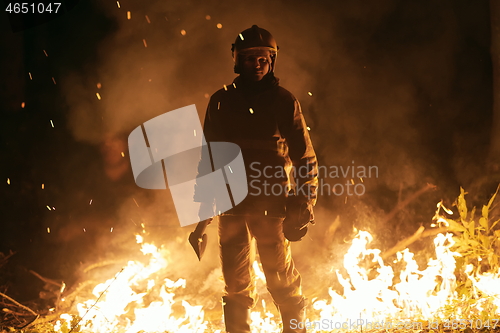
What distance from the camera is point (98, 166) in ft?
17.3

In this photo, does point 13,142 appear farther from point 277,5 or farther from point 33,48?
point 277,5

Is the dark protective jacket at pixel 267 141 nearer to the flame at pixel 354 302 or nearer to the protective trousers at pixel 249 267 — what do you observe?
the protective trousers at pixel 249 267

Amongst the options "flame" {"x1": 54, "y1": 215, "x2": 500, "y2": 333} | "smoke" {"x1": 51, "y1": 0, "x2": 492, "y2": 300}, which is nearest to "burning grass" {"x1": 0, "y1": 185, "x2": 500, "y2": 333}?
"flame" {"x1": 54, "y1": 215, "x2": 500, "y2": 333}

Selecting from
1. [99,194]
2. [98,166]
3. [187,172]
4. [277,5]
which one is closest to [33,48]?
[98,166]

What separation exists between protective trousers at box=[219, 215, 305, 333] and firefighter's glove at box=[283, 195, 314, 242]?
0.13 meters

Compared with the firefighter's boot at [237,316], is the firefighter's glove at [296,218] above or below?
above

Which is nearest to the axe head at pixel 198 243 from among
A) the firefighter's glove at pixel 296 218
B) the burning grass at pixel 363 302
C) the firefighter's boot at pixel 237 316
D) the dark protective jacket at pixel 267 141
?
the dark protective jacket at pixel 267 141

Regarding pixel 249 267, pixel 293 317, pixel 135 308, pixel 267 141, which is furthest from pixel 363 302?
pixel 135 308

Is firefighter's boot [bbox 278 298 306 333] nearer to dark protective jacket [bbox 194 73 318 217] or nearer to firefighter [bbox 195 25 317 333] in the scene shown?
firefighter [bbox 195 25 317 333]

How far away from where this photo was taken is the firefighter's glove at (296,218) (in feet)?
11.3

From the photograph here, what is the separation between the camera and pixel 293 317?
11.9 feet

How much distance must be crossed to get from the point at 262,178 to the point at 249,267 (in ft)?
2.80

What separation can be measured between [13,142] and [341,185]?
14.4 feet

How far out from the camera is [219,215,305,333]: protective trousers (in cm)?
359
